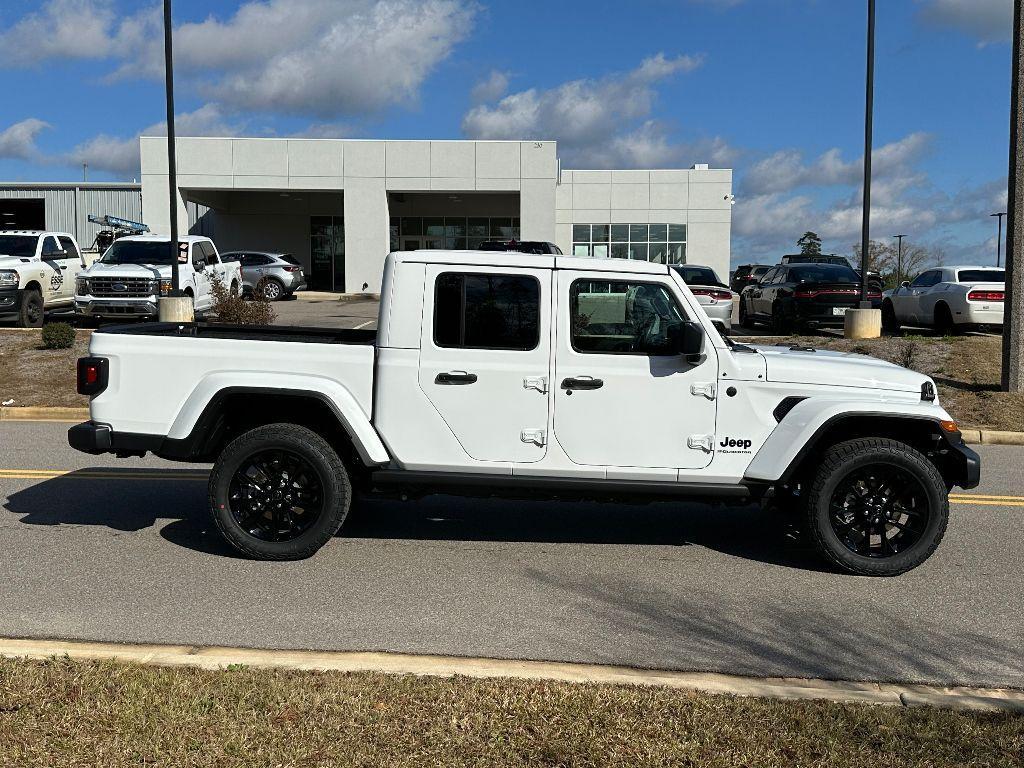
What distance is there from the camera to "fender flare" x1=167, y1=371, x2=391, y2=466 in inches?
237

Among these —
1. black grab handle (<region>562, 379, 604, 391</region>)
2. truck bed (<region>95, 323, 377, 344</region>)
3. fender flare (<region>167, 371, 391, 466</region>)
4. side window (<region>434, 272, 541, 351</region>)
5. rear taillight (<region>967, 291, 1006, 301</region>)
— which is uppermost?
rear taillight (<region>967, 291, 1006, 301</region>)

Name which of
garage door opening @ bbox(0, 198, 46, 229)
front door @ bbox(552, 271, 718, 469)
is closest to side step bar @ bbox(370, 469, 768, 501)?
front door @ bbox(552, 271, 718, 469)

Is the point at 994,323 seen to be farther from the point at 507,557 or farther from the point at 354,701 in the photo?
the point at 354,701

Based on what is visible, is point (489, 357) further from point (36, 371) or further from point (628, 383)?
point (36, 371)

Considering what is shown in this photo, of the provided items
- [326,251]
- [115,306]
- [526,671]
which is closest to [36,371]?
[115,306]

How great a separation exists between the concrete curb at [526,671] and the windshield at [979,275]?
17064 millimetres

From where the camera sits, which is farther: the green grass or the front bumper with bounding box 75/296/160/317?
the front bumper with bounding box 75/296/160/317

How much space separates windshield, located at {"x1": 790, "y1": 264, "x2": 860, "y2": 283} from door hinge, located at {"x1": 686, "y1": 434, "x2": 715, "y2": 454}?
15.1 m

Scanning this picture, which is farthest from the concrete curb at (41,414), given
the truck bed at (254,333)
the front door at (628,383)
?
the front door at (628,383)

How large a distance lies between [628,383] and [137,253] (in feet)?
59.2

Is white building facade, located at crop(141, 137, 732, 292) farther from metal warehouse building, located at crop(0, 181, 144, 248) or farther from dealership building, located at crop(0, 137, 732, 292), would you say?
metal warehouse building, located at crop(0, 181, 144, 248)

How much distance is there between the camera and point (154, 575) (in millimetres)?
6020

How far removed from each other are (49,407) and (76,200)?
47.2 m

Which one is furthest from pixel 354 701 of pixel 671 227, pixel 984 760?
pixel 671 227
